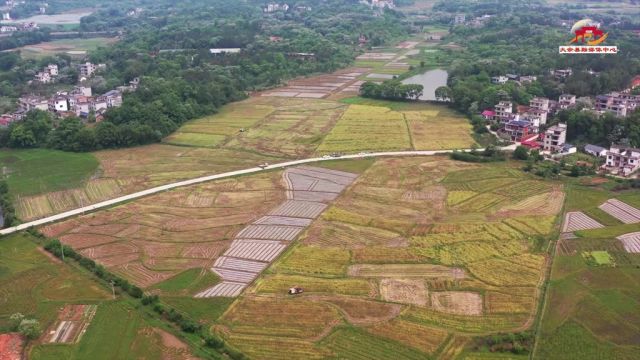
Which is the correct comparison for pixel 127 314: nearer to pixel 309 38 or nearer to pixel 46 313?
pixel 46 313

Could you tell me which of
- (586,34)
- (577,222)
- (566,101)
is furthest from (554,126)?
(586,34)

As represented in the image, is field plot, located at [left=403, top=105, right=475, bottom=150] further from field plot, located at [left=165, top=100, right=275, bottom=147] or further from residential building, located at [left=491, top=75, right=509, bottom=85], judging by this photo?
field plot, located at [left=165, top=100, right=275, bottom=147]

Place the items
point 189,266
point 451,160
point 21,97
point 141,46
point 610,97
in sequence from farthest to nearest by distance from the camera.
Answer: point 141,46
point 21,97
point 610,97
point 451,160
point 189,266

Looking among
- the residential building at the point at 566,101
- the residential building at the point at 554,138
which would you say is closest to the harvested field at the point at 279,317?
the residential building at the point at 554,138

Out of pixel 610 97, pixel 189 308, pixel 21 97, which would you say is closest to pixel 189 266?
pixel 189 308

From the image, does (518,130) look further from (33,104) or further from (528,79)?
(33,104)

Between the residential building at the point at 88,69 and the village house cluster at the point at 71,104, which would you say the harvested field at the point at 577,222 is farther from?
the residential building at the point at 88,69
